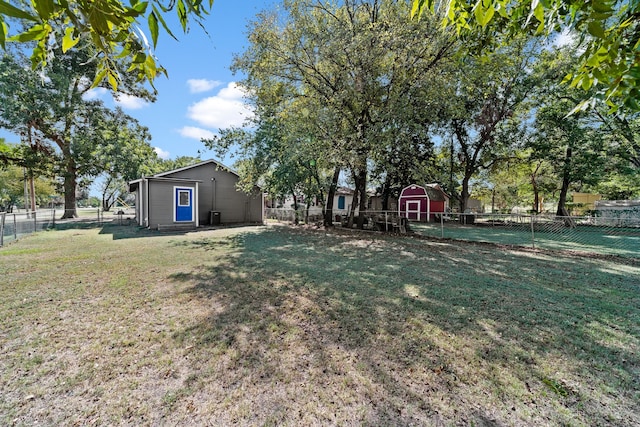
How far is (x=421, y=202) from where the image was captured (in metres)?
23.0

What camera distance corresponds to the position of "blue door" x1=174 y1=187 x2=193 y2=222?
13258 mm

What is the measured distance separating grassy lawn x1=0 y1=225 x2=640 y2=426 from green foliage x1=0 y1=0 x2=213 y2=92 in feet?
7.00

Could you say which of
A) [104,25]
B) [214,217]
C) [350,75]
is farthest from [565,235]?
[214,217]

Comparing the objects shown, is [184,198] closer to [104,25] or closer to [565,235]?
[104,25]

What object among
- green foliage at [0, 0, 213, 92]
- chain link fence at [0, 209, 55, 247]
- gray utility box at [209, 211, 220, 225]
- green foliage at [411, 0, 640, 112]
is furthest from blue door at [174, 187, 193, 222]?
green foliage at [411, 0, 640, 112]

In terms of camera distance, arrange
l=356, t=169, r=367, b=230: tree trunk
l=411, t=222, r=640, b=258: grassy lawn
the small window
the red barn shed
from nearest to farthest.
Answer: l=411, t=222, r=640, b=258: grassy lawn → l=356, t=169, r=367, b=230: tree trunk → the small window → the red barn shed

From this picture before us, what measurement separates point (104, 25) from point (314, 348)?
2.71m

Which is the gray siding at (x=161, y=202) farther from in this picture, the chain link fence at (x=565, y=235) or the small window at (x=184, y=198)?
the chain link fence at (x=565, y=235)

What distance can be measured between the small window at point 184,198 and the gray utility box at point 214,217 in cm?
137

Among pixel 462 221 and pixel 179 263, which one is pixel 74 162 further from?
pixel 462 221

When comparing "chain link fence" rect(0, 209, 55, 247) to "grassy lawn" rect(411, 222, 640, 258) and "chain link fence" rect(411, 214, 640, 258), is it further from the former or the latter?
"grassy lawn" rect(411, 222, 640, 258)

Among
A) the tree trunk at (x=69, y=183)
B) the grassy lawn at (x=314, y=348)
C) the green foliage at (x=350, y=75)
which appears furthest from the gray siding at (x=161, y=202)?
the tree trunk at (x=69, y=183)

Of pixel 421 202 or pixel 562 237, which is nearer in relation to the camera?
pixel 562 237

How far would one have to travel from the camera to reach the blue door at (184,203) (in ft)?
43.5
